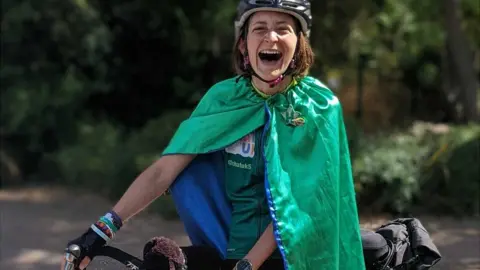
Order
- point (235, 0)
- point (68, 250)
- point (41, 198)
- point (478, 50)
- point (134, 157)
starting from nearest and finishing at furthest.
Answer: point (68, 250) < point (134, 157) < point (41, 198) < point (235, 0) < point (478, 50)

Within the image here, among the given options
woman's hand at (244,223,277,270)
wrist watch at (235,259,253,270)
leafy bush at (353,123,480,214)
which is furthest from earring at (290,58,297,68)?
leafy bush at (353,123,480,214)

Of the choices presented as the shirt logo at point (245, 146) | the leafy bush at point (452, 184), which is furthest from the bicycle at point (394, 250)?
the leafy bush at point (452, 184)

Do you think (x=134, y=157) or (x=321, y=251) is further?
(x=134, y=157)

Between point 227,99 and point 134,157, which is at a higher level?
point 227,99

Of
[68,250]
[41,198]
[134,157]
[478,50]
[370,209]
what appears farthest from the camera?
[478,50]

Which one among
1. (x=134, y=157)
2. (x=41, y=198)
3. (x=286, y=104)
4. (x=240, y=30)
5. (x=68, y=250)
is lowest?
(x=41, y=198)

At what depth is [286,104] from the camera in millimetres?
2594

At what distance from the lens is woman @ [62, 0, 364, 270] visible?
→ 246 cm

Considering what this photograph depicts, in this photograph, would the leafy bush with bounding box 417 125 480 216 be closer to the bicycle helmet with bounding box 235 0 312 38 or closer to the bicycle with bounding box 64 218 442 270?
the bicycle with bounding box 64 218 442 270

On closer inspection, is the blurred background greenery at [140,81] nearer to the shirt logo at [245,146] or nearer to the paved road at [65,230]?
the paved road at [65,230]

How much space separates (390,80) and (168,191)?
11762mm

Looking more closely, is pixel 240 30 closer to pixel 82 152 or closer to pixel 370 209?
pixel 370 209

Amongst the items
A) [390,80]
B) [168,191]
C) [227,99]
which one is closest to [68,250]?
[168,191]

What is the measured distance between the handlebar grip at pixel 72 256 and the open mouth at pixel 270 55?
0.92 m
